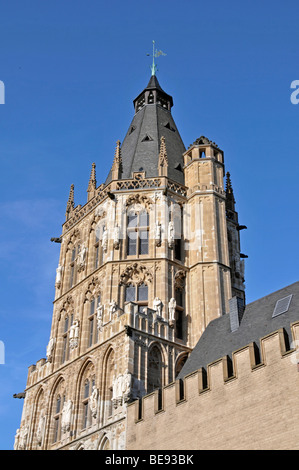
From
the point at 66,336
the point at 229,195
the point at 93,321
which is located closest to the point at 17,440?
the point at 66,336

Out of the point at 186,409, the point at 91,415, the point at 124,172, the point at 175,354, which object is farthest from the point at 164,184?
the point at 186,409

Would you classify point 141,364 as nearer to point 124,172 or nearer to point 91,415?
point 91,415

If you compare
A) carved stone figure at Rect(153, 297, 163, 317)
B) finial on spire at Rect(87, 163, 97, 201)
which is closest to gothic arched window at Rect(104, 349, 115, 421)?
carved stone figure at Rect(153, 297, 163, 317)

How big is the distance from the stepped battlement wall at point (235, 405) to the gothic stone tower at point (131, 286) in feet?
10.4

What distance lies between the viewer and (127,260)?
114 feet

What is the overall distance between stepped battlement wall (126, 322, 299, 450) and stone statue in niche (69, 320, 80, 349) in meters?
9.32

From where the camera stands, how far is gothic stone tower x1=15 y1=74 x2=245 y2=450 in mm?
29828

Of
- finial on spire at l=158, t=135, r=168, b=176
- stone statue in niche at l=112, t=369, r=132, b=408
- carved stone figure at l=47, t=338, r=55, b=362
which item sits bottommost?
stone statue in niche at l=112, t=369, r=132, b=408

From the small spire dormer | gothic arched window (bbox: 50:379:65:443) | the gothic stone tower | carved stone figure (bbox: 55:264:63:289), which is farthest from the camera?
the small spire dormer

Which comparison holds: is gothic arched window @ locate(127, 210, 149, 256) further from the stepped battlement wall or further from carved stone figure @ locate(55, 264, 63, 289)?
the stepped battlement wall

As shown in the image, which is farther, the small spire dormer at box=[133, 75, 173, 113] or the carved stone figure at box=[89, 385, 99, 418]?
the small spire dormer at box=[133, 75, 173, 113]

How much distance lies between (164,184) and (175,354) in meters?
10.4

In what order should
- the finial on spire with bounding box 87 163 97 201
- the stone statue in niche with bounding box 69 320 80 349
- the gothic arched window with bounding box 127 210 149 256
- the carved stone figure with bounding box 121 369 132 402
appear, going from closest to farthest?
the carved stone figure with bounding box 121 369 132 402 < the stone statue in niche with bounding box 69 320 80 349 < the gothic arched window with bounding box 127 210 149 256 < the finial on spire with bounding box 87 163 97 201

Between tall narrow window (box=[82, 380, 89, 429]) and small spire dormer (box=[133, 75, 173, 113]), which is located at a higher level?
small spire dormer (box=[133, 75, 173, 113])
